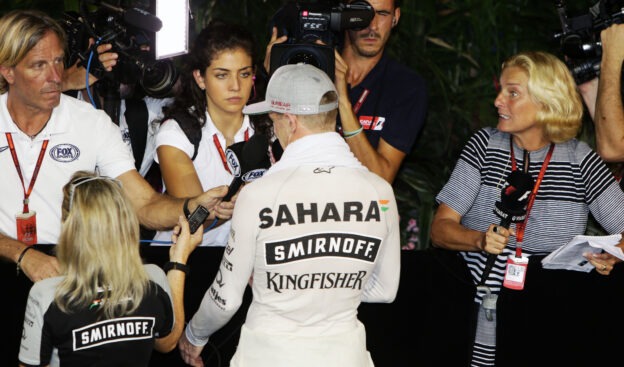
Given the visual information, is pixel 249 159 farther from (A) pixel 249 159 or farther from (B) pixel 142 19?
(B) pixel 142 19

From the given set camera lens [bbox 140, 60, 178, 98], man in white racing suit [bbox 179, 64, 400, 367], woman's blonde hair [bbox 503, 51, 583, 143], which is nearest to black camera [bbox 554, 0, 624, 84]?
woman's blonde hair [bbox 503, 51, 583, 143]

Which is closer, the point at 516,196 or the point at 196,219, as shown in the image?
the point at 196,219

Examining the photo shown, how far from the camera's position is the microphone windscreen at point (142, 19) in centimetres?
380

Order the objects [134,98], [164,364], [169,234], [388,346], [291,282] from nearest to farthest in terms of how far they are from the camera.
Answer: [291,282] < [164,364] < [388,346] < [169,234] < [134,98]

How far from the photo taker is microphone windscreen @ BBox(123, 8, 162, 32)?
3.80m

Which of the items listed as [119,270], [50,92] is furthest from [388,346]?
[50,92]

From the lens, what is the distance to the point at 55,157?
140 inches

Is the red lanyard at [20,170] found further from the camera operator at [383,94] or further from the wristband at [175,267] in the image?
the camera operator at [383,94]

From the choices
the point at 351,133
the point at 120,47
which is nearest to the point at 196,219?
the point at 351,133

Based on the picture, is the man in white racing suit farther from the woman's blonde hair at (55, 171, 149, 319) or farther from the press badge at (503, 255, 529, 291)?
the press badge at (503, 255, 529, 291)

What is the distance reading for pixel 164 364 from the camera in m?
3.24

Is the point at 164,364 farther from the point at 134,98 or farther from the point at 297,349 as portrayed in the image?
the point at 134,98

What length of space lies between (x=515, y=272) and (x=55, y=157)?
2043 millimetres

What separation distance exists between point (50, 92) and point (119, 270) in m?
1.22
